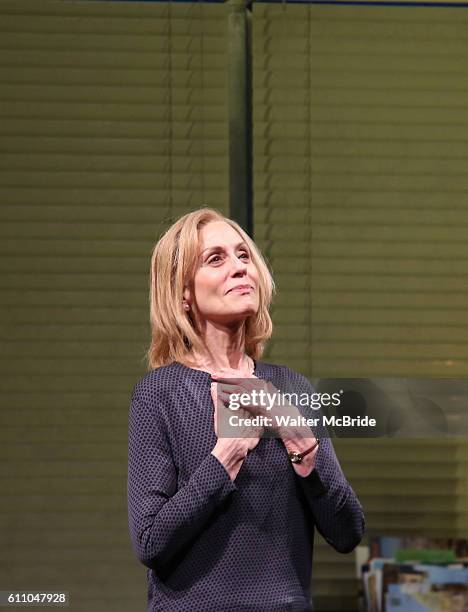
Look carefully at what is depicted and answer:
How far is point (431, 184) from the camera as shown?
2.08 metres

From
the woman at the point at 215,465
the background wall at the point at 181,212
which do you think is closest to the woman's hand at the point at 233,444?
the woman at the point at 215,465

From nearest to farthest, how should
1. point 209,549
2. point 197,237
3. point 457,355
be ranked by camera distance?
point 209,549
point 197,237
point 457,355

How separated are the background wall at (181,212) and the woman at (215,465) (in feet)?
1.93

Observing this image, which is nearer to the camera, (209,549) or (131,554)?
(209,549)

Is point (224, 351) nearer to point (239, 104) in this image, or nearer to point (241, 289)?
point (241, 289)

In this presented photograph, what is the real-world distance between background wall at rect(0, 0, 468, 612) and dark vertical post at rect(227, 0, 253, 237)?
2 cm

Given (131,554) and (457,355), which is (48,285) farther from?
(457,355)

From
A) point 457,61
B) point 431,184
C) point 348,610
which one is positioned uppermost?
point 457,61

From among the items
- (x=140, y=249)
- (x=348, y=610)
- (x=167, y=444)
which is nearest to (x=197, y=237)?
(x=167, y=444)

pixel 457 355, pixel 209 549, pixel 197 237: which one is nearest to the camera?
pixel 209 549

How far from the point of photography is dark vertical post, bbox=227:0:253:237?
6.83ft

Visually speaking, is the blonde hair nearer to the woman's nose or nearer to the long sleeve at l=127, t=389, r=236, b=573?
the woman's nose

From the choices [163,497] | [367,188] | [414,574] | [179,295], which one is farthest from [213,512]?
[367,188]

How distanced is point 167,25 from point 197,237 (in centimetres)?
78
